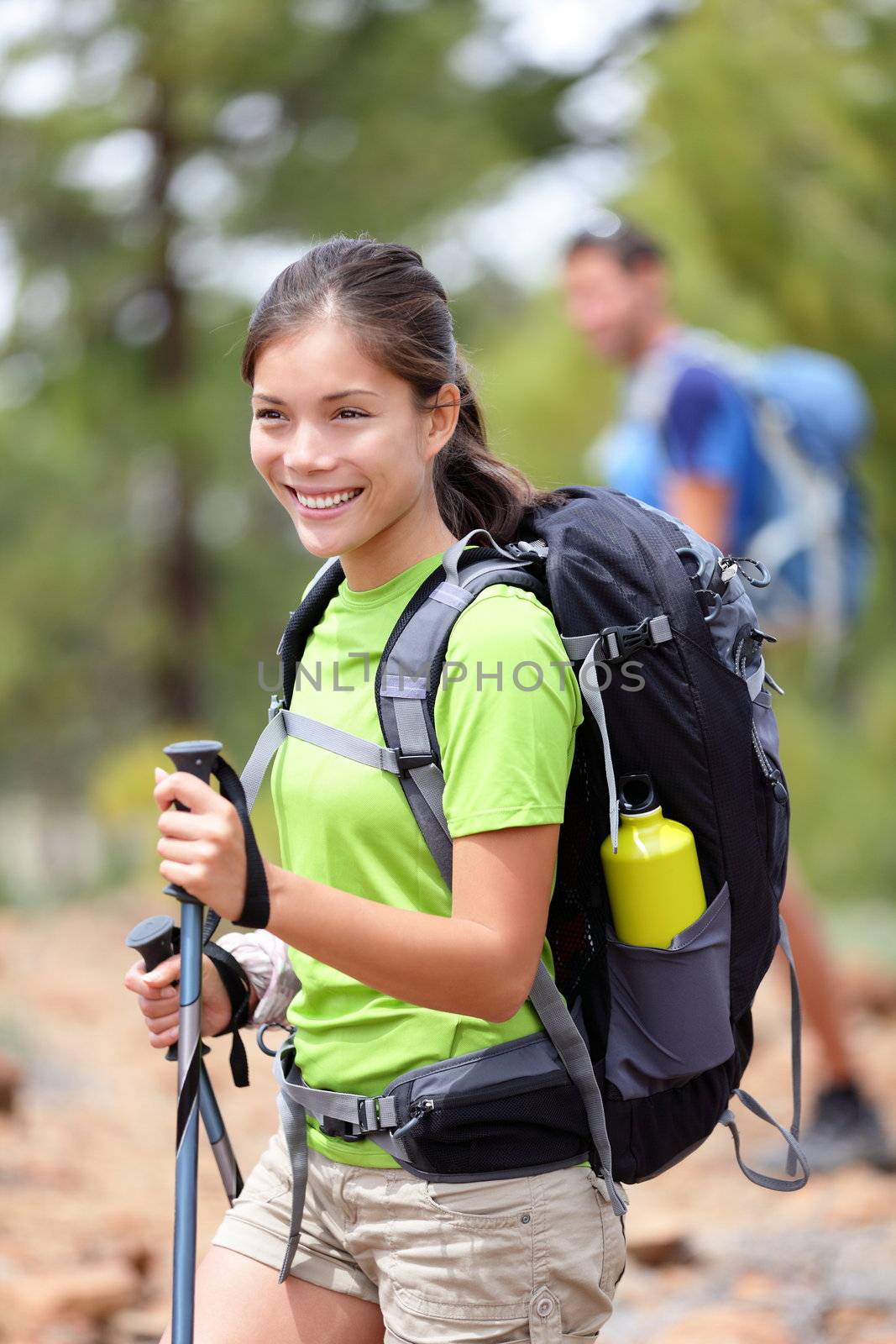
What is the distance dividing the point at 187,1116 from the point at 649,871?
524mm

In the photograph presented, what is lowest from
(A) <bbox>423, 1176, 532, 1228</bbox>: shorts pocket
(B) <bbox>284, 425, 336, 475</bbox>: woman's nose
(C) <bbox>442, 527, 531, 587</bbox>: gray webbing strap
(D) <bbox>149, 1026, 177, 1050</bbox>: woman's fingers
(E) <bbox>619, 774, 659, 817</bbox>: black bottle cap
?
(A) <bbox>423, 1176, 532, 1228</bbox>: shorts pocket

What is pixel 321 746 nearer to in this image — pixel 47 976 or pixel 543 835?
pixel 543 835

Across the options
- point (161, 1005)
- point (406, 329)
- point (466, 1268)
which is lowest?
point (466, 1268)

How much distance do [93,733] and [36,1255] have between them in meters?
14.4

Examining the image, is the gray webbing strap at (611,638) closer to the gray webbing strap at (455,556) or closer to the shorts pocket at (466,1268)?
the gray webbing strap at (455,556)

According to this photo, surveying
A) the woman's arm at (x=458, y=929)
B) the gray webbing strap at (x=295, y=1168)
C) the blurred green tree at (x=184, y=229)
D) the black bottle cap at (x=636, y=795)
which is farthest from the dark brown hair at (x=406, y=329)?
the blurred green tree at (x=184, y=229)

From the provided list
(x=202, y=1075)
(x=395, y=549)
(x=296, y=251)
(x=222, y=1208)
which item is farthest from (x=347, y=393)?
(x=296, y=251)

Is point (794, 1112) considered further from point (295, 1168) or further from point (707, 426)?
point (707, 426)

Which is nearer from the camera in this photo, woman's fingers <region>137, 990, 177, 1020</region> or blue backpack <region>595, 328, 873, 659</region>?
woman's fingers <region>137, 990, 177, 1020</region>

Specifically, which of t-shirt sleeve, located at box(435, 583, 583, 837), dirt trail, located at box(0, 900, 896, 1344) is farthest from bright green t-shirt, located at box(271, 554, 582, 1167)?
dirt trail, located at box(0, 900, 896, 1344)

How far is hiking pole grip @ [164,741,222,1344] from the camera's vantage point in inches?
57.2

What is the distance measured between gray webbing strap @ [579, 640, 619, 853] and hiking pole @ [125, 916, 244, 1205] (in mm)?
473

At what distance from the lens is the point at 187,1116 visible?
1.47 m

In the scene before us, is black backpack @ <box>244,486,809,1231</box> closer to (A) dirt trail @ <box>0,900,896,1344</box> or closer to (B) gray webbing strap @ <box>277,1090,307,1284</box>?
(B) gray webbing strap @ <box>277,1090,307,1284</box>
